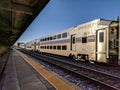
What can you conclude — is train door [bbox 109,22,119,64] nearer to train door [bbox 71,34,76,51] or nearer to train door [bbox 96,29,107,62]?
train door [bbox 96,29,107,62]

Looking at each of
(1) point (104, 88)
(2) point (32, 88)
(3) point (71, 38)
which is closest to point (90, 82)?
(1) point (104, 88)

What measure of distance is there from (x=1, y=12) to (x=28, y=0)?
1129 mm

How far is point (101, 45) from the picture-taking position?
42.4 feet

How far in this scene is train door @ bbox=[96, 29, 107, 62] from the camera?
1254 cm

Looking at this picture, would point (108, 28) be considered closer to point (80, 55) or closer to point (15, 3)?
point (80, 55)

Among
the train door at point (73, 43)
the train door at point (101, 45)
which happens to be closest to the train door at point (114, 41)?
the train door at point (101, 45)

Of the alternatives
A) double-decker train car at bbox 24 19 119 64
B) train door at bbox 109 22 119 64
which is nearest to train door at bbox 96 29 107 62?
double-decker train car at bbox 24 19 119 64

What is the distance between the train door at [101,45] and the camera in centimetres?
1254

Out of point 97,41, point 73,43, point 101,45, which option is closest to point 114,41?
point 101,45

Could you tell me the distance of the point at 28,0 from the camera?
4.29m

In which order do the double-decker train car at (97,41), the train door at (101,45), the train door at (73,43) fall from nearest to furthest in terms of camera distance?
the double-decker train car at (97,41) < the train door at (101,45) < the train door at (73,43)

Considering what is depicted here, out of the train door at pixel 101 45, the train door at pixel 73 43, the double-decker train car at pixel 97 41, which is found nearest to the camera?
the double-decker train car at pixel 97 41

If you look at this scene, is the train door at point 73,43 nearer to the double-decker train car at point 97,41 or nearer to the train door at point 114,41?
the double-decker train car at point 97,41

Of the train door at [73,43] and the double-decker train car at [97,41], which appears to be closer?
the double-decker train car at [97,41]
